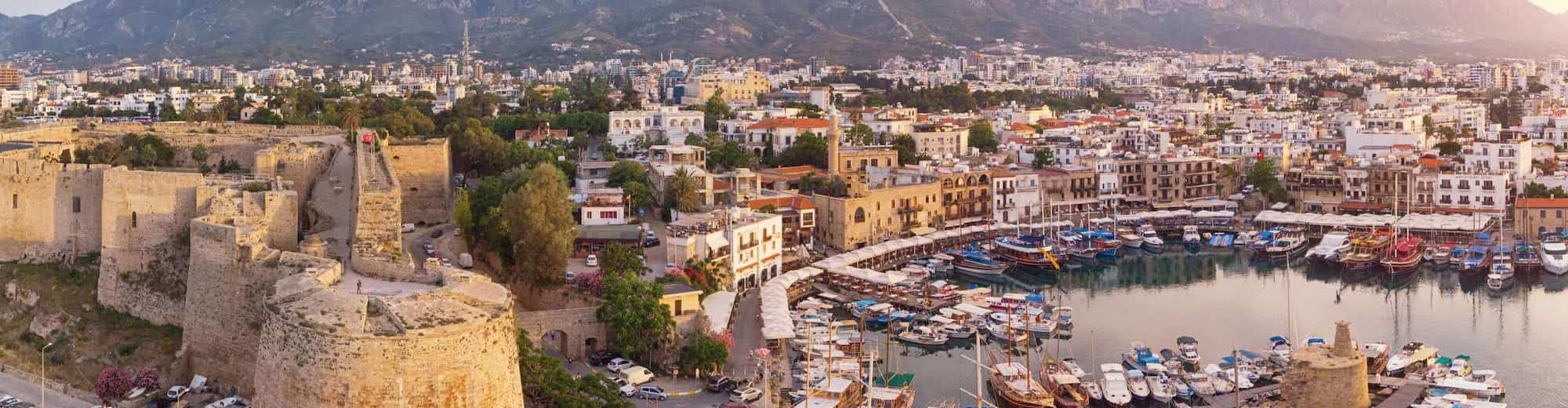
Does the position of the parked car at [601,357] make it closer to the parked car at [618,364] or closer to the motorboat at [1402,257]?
the parked car at [618,364]

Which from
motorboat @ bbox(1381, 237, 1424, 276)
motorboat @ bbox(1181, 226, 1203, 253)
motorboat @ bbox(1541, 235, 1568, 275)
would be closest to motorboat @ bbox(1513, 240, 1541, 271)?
motorboat @ bbox(1541, 235, 1568, 275)

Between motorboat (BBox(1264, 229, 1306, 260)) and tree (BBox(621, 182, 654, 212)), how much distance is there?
1379cm

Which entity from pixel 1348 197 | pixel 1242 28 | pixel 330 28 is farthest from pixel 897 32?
pixel 1348 197

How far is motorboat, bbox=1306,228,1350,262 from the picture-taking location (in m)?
30.9

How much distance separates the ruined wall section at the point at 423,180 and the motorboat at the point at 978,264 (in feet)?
34.1

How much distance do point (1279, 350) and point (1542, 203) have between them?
15.5 meters

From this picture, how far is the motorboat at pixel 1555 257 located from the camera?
28953 millimetres

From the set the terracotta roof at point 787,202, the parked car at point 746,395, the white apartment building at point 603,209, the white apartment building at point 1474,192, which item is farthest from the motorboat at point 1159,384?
the white apartment building at point 1474,192

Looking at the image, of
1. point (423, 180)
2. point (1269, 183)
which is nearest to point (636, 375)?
point (423, 180)

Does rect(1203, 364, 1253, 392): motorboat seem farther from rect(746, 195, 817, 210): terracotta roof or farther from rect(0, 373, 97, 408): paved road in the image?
rect(0, 373, 97, 408): paved road

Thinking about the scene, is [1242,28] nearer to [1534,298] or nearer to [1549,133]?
[1549,133]

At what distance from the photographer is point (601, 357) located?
1847cm

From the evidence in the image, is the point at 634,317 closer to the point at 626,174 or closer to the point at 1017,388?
the point at 1017,388

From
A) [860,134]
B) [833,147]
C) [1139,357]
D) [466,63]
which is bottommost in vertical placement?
[1139,357]
